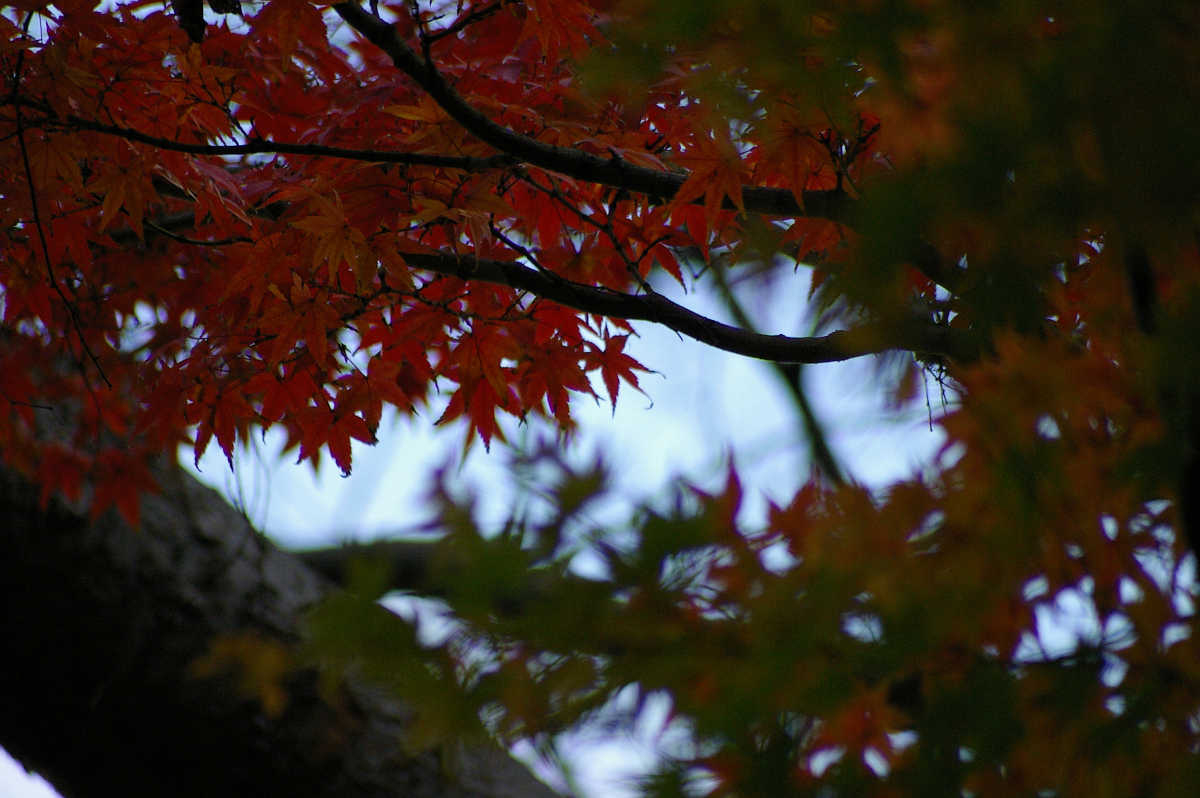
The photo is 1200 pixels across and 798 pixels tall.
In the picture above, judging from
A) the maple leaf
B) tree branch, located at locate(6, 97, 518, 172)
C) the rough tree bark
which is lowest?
the rough tree bark

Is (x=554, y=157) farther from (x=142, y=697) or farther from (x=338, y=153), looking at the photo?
(x=142, y=697)

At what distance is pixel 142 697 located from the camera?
7.95 feet

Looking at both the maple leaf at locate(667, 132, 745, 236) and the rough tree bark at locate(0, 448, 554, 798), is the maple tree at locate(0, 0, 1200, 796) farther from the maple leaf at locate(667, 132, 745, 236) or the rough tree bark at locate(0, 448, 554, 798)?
the rough tree bark at locate(0, 448, 554, 798)

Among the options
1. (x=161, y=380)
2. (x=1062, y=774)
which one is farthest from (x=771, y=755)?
(x=161, y=380)

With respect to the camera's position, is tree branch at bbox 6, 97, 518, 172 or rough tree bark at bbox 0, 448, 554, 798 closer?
tree branch at bbox 6, 97, 518, 172

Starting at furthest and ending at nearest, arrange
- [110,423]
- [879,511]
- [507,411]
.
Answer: [110,423] → [507,411] → [879,511]

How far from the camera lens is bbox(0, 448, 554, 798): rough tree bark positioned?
7.89 ft

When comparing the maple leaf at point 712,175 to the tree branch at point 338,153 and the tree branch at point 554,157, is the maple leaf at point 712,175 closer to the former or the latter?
the tree branch at point 554,157

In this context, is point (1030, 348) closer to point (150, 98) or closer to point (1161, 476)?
point (1161, 476)

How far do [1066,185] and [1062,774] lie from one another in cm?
41

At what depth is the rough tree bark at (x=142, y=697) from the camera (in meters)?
2.40

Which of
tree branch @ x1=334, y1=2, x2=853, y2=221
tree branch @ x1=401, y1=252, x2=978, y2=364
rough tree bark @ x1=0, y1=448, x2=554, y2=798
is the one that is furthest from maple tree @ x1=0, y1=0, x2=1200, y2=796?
rough tree bark @ x1=0, y1=448, x2=554, y2=798

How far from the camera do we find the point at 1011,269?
23.9 inches

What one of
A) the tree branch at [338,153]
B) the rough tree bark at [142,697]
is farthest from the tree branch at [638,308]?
the rough tree bark at [142,697]
